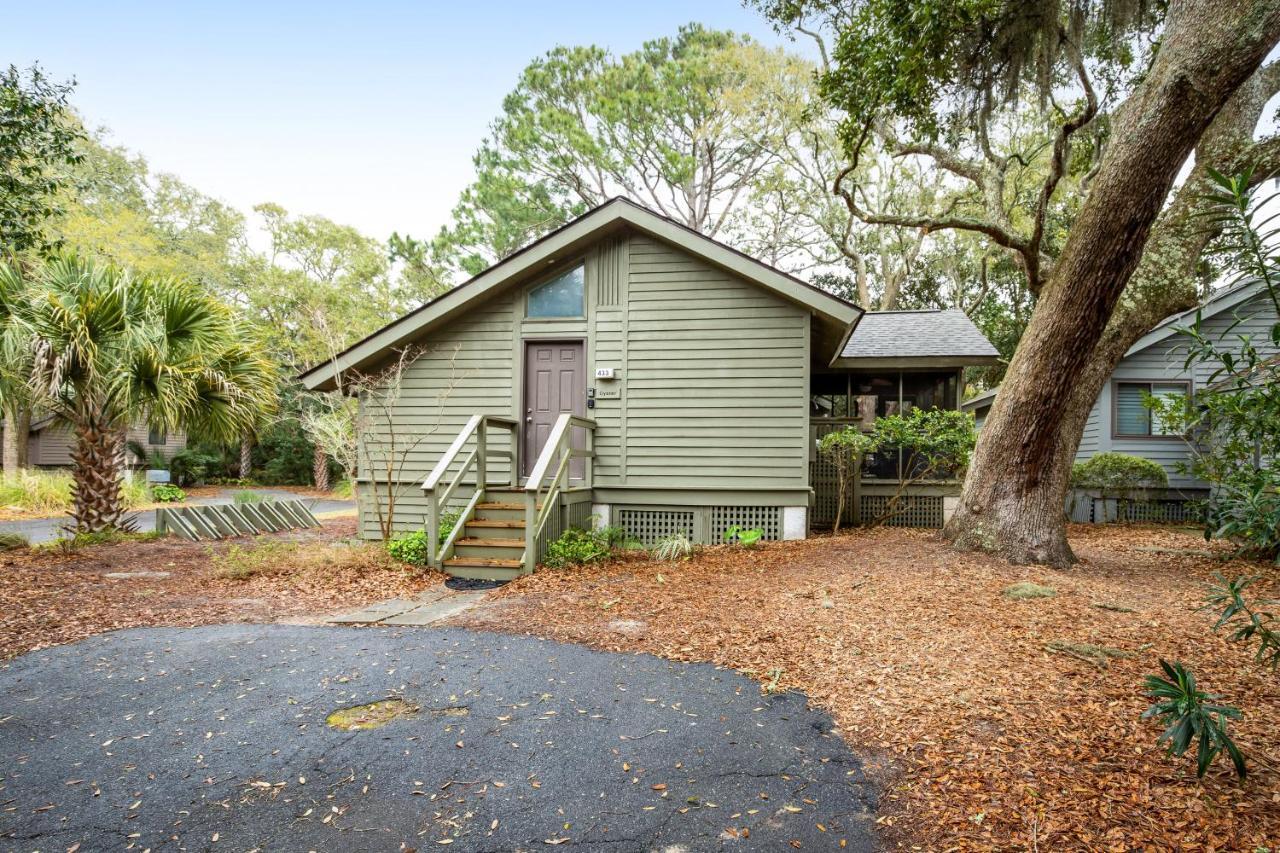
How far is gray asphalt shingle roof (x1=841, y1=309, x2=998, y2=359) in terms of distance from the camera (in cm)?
1133

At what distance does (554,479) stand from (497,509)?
0.79 metres

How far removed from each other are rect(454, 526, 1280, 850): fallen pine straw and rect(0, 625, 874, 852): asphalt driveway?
1.10ft

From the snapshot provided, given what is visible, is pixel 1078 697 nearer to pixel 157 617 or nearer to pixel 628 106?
pixel 157 617

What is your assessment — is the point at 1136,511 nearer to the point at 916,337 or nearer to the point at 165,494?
the point at 916,337

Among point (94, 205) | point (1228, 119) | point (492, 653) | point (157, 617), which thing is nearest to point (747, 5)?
point (1228, 119)

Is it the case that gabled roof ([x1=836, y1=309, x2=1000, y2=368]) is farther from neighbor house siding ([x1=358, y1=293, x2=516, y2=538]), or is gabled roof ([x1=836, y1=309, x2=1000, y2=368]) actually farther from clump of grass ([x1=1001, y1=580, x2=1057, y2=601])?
clump of grass ([x1=1001, y1=580, x2=1057, y2=601])

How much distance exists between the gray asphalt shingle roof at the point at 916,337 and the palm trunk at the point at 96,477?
11.1m

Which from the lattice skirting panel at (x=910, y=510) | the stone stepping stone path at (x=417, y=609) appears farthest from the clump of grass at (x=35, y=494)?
the lattice skirting panel at (x=910, y=510)

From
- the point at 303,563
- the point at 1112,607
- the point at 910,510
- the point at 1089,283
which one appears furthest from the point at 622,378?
the point at 1112,607

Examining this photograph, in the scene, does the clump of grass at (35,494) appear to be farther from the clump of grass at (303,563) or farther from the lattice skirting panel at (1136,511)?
the lattice skirting panel at (1136,511)

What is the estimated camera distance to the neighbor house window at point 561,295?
9492 mm

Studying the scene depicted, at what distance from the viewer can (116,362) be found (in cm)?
816

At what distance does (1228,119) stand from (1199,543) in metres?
5.62

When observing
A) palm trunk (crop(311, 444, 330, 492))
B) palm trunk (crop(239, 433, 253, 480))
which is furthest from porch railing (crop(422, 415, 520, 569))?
palm trunk (crop(239, 433, 253, 480))
